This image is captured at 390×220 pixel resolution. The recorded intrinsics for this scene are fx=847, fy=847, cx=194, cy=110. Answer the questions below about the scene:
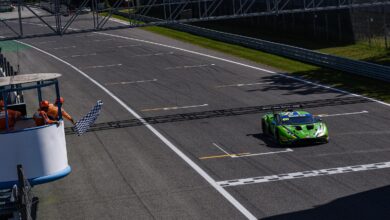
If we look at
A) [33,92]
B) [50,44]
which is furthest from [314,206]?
[50,44]

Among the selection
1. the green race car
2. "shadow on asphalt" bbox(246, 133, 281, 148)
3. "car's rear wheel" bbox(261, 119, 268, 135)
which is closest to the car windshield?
the green race car

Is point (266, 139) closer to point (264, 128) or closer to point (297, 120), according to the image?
point (264, 128)

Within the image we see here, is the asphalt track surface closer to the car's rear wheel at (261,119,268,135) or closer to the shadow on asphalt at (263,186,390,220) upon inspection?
the shadow on asphalt at (263,186,390,220)

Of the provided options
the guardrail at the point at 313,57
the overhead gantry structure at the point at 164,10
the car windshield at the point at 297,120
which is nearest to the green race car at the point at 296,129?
the car windshield at the point at 297,120

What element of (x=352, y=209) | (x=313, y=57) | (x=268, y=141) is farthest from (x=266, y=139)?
(x=313, y=57)

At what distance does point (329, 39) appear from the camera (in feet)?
218

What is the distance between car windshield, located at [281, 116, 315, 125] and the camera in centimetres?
3203

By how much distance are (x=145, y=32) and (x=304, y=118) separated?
50915mm

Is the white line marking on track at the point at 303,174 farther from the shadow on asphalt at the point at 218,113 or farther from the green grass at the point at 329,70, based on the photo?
the green grass at the point at 329,70

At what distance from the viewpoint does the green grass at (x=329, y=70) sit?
45219 mm

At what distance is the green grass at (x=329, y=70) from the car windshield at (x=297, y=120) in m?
10.2

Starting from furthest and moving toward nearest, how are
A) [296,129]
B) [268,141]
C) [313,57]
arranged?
[313,57], [268,141], [296,129]

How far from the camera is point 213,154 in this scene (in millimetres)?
30859

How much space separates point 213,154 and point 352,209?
29.8 feet
